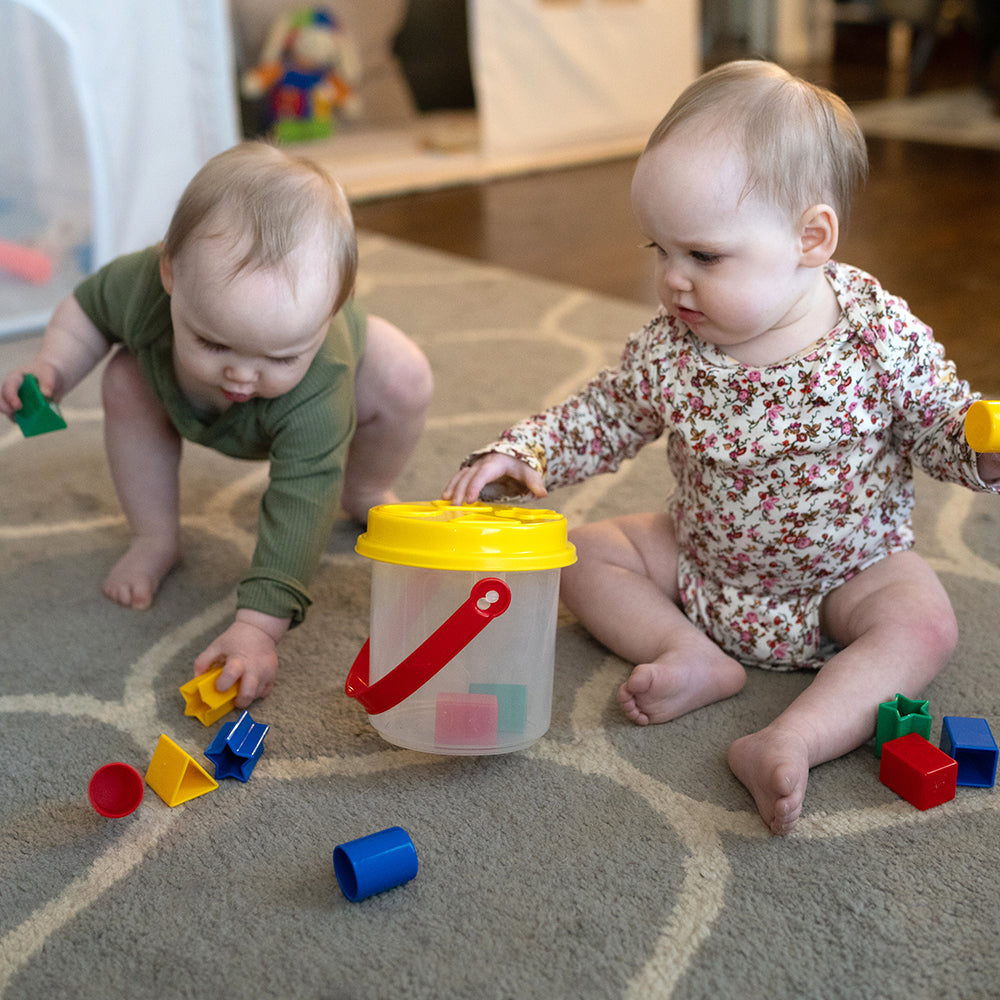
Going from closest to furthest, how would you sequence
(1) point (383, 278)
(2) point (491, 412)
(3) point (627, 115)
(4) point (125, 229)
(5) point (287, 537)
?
1. (5) point (287, 537)
2. (2) point (491, 412)
3. (4) point (125, 229)
4. (1) point (383, 278)
5. (3) point (627, 115)

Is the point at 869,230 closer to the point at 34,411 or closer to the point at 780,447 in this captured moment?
the point at 780,447

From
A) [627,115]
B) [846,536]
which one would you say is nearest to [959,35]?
[627,115]

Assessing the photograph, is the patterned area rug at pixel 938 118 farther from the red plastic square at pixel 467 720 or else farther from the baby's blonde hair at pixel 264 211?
the red plastic square at pixel 467 720

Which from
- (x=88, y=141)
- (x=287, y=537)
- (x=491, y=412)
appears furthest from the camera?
(x=88, y=141)

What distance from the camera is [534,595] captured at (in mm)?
777

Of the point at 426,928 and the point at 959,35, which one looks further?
the point at 959,35

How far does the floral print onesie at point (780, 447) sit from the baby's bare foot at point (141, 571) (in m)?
0.36

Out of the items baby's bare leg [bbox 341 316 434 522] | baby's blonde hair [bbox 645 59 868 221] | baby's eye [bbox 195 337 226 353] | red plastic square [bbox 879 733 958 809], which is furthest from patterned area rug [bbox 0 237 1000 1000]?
baby's blonde hair [bbox 645 59 868 221]

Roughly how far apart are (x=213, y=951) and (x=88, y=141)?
1.40 meters

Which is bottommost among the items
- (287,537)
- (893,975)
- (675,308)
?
(893,975)

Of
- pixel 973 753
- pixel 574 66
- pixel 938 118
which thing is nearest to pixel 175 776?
pixel 973 753

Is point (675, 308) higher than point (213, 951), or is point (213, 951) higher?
point (675, 308)

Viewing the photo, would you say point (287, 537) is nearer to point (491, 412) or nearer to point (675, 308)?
point (675, 308)

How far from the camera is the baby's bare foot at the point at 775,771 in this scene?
0.70 meters
